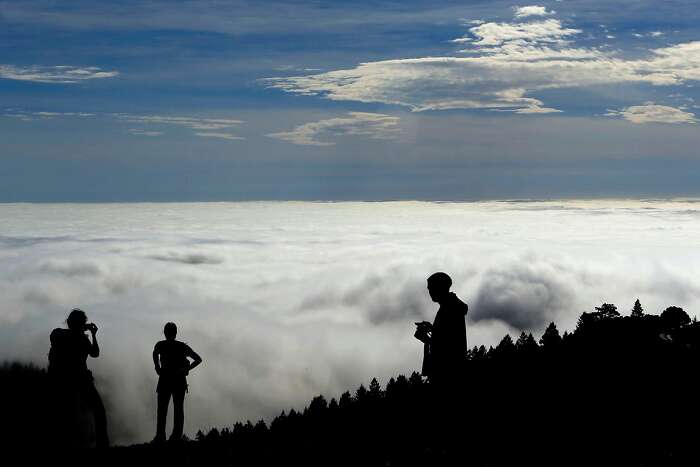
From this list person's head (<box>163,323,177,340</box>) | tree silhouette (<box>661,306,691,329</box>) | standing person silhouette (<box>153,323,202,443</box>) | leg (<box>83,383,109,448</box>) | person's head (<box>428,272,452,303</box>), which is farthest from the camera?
tree silhouette (<box>661,306,691,329</box>)

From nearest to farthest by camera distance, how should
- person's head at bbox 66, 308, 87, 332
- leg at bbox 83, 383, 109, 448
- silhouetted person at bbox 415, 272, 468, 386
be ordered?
silhouetted person at bbox 415, 272, 468, 386, leg at bbox 83, 383, 109, 448, person's head at bbox 66, 308, 87, 332

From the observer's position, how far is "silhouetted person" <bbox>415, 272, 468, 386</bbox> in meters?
10.5

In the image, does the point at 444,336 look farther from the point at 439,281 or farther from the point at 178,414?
the point at 178,414

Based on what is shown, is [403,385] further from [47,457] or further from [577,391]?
[47,457]

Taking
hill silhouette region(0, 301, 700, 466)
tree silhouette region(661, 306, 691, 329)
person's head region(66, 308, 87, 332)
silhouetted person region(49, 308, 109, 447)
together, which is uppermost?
tree silhouette region(661, 306, 691, 329)

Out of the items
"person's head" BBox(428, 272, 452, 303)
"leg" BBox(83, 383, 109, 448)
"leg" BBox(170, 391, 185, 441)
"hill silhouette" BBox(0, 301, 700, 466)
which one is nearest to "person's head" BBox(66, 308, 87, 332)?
"leg" BBox(83, 383, 109, 448)

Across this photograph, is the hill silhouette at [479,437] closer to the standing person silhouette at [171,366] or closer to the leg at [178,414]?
the leg at [178,414]

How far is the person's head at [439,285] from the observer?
34.2 ft

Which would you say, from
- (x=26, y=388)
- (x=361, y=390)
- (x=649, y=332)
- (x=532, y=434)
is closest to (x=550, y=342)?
(x=649, y=332)

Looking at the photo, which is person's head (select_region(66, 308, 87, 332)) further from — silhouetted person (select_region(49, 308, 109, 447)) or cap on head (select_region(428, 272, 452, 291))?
cap on head (select_region(428, 272, 452, 291))

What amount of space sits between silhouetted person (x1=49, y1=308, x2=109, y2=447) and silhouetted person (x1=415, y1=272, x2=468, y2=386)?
15.2 feet

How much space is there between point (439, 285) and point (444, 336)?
24.9 inches

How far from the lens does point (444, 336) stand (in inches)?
418

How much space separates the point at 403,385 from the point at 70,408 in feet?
159
